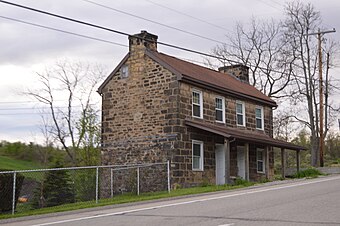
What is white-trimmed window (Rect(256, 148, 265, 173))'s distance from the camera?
31141 mm

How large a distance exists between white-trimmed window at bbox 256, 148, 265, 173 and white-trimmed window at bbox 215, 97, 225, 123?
13.9ft

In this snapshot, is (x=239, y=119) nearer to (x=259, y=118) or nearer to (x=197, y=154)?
(x=259, y=118)

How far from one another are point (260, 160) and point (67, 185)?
14485 mm

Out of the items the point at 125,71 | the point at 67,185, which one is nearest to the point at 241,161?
the point at 125,71

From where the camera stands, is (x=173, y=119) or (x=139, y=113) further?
(x=139, y=113)

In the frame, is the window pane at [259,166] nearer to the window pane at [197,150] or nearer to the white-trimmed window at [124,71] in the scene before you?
the window pane at [197,150]

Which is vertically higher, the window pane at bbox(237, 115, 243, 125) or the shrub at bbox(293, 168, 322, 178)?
the window pane at bbox(237, 115, 243, 125)

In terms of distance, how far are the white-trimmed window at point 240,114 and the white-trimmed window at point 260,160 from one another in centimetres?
215

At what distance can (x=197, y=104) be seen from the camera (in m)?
26.5

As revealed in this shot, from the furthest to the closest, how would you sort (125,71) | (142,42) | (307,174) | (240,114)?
(307,174)
(240,114)
(125,71)
(142,42)

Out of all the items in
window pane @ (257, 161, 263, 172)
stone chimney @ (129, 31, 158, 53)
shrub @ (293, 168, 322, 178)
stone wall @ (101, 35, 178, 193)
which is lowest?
shrub @ (293, 168, 322, 178)

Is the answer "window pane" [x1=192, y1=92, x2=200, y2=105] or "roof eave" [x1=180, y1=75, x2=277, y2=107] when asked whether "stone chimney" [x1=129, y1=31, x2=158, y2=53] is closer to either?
"roof eave" [x1=180, y1=75, x2=277, y2=107]

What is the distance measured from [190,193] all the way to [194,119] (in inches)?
264

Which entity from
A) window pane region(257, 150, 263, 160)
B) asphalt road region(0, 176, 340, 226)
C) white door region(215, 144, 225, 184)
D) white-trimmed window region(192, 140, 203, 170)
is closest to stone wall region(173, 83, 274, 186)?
white-trimmed window region(192, 140, 203, 170)
